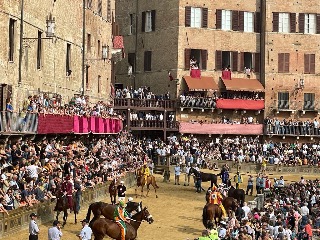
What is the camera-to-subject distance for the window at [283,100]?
69062 millimetres

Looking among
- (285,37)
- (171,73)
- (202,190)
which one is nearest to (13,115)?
(202,190)

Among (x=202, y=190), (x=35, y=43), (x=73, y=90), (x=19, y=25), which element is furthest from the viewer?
(x=73, y=90)

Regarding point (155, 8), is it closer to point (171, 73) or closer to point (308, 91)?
point (171, 73)

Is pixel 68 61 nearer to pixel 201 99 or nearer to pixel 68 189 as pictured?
pixel 201 99

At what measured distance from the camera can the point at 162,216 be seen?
36531mm

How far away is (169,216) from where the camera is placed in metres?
36.7

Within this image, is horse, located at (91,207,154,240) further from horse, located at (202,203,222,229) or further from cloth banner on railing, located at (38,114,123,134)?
cloth banner on railing, located at (38,114,123,134)

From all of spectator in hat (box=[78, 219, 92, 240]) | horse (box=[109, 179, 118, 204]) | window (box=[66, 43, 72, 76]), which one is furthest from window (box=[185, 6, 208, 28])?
spectator in hat (box=[78, 219, 92, 240])

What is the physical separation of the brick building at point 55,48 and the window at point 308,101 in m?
18.8

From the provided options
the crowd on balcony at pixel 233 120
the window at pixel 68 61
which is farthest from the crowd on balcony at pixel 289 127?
the window at pixel 68 61

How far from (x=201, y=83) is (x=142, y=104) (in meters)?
6.43

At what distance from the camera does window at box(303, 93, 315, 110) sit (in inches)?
2736

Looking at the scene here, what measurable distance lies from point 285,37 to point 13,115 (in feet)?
132

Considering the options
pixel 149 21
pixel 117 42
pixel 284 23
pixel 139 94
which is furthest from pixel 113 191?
pixel 284 23
